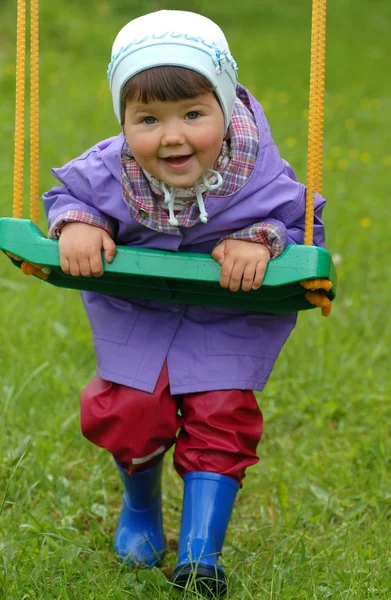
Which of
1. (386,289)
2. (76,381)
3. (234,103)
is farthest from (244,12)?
(234,103)

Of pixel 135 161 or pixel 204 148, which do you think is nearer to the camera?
pixel 204 148

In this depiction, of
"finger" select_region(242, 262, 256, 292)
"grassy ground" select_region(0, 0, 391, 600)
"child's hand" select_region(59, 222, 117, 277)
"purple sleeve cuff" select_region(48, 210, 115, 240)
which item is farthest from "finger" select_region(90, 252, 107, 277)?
"grassy ground" select_region(0, 0, 391, 600)

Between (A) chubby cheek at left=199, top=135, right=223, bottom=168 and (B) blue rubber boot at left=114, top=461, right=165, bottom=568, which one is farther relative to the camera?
(B) blue rubber boot at left=114, top=461, right=165, bottom=568

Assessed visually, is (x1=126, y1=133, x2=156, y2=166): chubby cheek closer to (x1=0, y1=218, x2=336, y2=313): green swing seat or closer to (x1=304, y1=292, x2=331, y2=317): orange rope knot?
(x1=0, y1=218, x2=336, y2=313): green swing seat

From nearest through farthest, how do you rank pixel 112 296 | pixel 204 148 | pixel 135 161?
pixel 204 148 < pixel 135 161 < pixel 112 296

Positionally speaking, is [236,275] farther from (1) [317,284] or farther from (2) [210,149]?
(2) [210,149]

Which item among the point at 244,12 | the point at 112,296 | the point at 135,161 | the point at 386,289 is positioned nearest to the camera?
the point at 135,161

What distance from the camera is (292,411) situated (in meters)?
3.70

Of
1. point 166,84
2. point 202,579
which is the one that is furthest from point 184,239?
point 202,579

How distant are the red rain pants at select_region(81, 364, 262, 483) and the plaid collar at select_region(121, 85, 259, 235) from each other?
0.40 m

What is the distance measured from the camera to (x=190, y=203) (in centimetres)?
239

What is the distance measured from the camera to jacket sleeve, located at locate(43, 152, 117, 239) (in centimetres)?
242

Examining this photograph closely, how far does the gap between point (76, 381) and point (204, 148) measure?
1686mm

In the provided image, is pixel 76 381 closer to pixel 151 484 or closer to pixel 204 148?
pixel 151 484
